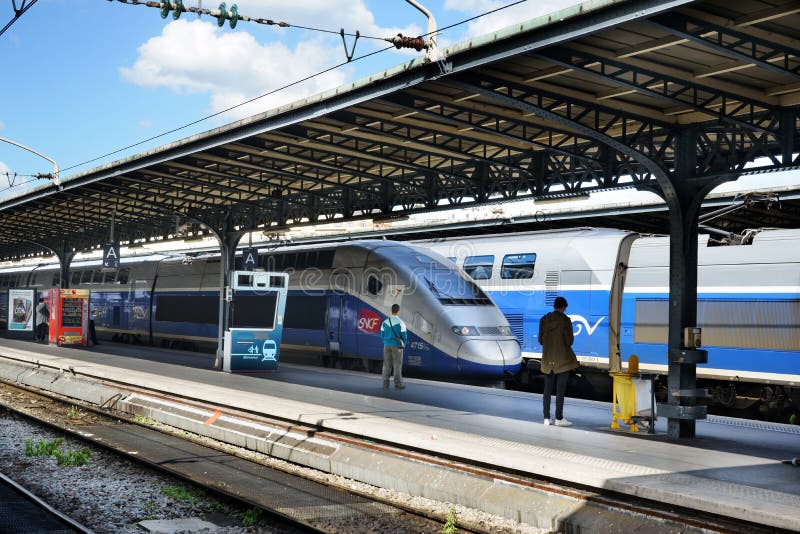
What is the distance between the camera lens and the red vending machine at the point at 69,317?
31078mm

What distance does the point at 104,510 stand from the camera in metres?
9.12

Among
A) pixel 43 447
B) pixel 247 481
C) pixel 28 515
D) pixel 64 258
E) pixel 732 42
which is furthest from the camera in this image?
pixel 64 258

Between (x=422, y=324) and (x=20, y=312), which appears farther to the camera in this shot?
(x=20, y=312)

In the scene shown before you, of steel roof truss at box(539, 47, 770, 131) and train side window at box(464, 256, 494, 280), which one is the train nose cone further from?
steel roof truss at box(539, 47, 770, 131)

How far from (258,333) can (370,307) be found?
2957 mm

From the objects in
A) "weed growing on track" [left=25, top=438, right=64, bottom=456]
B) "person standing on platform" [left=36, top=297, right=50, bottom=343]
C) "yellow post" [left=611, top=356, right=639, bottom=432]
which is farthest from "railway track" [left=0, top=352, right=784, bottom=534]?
"person standing on platform" [left=36, top=297, right=50, bottom=343]

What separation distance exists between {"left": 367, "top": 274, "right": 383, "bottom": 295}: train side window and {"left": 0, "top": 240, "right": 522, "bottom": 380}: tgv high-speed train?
1.0 inches

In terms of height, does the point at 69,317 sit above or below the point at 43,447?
above

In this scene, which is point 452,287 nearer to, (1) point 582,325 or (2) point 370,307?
(2) point 370,307

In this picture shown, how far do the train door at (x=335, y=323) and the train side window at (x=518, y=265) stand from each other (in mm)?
4386

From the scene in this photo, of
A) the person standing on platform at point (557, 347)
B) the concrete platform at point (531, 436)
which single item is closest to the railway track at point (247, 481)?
the concrete platform at point (531, 436)

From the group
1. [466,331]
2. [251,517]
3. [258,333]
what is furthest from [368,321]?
[251,517]

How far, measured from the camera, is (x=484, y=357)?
19.2 metres

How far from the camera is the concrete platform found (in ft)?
27.2
